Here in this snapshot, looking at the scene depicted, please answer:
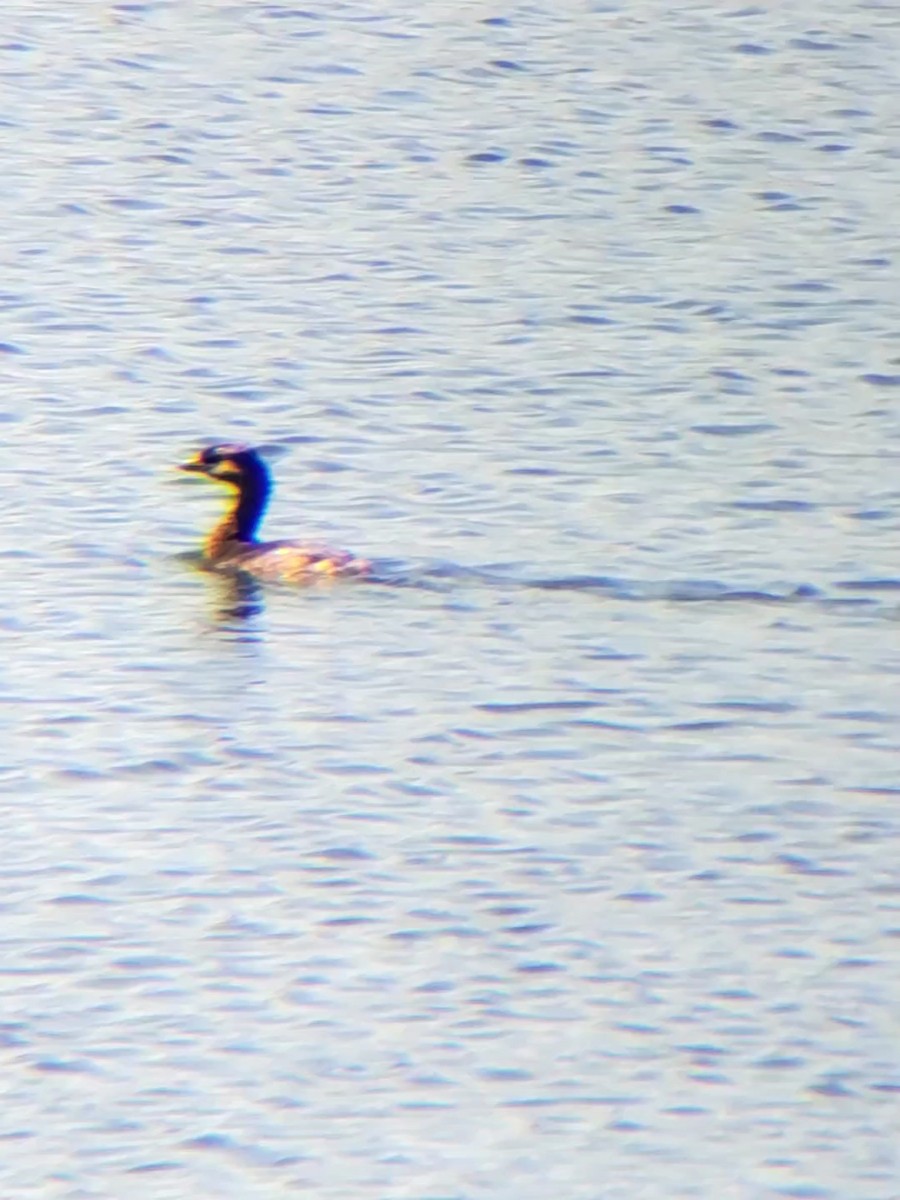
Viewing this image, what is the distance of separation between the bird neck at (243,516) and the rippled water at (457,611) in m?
0.33

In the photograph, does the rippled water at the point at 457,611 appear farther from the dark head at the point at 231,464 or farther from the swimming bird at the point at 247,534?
the dark head at the point at 231,464

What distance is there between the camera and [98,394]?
1866 centimetres

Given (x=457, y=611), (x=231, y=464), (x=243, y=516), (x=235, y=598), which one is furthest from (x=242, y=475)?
(x=457, y=611)

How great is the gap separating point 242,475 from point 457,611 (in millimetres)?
1880

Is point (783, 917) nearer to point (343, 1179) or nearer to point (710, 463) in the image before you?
point (343, 1179)

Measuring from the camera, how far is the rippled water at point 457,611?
997 centimetres

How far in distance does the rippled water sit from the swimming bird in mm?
246

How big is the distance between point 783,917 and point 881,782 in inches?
62.5

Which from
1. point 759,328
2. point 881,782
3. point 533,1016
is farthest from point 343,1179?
point 759,328

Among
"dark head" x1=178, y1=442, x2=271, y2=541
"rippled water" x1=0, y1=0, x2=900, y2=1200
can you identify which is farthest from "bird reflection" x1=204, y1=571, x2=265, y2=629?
"dark head" x1=178, y1=442, x2=271, y2=541

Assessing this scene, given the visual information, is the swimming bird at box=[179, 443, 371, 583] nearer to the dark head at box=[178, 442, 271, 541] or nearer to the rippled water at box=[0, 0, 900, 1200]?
the dark head at box=[178, 442, 271, 541]

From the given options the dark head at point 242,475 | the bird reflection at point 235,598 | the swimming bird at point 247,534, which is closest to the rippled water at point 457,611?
the bird reflection at point 235,598

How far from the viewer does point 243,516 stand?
16.7 metres

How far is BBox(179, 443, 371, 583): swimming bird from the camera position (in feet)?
52.7
